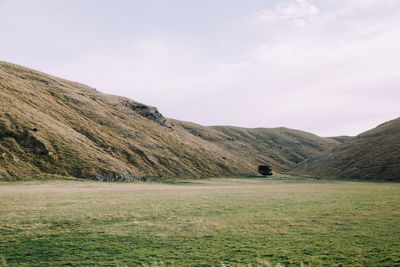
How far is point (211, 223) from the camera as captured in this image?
16.5 m

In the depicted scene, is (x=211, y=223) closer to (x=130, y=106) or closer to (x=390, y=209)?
(x=390, y=209)

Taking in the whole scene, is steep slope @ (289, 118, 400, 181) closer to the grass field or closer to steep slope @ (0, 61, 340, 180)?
steep slope @ (0, 61, 340, 180)

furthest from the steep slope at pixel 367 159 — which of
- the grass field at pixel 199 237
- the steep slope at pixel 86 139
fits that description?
the grass field at pixel 199 237

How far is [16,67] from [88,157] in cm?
7465

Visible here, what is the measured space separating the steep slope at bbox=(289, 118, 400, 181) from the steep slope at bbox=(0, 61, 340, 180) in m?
37.6

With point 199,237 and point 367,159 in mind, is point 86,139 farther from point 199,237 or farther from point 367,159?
point 367,159

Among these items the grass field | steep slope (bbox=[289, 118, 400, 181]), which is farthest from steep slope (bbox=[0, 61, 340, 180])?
the grass field

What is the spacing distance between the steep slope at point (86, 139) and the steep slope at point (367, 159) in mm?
37641

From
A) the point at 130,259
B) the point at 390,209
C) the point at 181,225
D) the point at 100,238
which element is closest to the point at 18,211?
the point at 100,238

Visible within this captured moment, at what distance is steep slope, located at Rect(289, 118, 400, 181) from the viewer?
3570 inches

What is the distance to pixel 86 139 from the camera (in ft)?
277

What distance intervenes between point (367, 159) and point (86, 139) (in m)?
105

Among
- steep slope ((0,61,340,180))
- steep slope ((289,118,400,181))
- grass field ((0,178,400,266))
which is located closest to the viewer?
grass field ((0,178,400,266))

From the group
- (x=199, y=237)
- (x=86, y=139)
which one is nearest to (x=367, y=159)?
(x=86, y=139)
